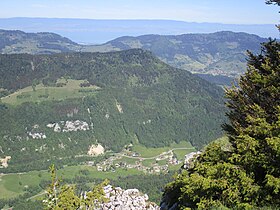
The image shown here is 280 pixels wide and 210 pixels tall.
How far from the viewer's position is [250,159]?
20156 mm

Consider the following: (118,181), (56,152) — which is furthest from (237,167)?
(56,152)

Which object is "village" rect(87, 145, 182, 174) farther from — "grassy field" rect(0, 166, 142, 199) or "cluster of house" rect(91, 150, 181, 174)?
"grassy field" rect(0, 166, 142, 199)

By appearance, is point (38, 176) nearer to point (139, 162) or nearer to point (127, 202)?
point (139, 162)

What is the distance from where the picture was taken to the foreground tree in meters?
19.3

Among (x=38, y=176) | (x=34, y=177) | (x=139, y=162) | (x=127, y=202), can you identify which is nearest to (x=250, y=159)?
(x=127, y=202)

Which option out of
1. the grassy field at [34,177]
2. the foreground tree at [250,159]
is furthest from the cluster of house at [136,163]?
the foreground tree at [250,159]

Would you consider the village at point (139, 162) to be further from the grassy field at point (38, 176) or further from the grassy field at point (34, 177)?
the grassy field at point (34, 177)

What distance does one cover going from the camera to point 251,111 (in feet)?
79.4

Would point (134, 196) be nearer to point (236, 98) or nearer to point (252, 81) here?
point (236, 98)

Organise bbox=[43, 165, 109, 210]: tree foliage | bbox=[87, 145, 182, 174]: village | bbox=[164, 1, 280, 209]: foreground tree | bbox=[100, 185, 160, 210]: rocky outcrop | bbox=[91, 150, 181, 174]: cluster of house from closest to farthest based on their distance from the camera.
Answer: bbox=[164, 1, 280, 209]: foreground tree → bbox=[43, 165, 109, 210]: tree foliage → bbox=[100, 185, 160, 210]: rocky outcrop → bbox=[91, 150, 181, 174]: cluster of house → bbox=[87, 145, 182, 174]: village

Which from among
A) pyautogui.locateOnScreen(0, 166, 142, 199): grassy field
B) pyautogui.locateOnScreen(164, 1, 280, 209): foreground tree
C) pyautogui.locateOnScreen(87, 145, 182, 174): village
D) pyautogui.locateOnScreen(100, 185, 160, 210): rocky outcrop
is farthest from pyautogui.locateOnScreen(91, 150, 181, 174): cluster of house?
pyautogui.locateOnScreen(164, 1, 280, 209): foreground tree

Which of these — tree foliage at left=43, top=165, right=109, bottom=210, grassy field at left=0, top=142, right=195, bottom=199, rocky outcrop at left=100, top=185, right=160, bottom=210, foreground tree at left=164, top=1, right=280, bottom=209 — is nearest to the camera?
foreground tree at left=164, top=1, right=280, bottom=209

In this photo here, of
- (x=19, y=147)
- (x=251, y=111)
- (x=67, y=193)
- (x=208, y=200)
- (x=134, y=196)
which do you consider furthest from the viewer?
(x=19, y=147)

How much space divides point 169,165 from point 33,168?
70.4 m
